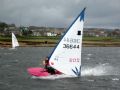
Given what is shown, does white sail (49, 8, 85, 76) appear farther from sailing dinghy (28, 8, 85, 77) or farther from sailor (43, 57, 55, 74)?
sailor (43, 57, 55, 74)

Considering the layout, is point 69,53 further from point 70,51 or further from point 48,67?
point 48,67

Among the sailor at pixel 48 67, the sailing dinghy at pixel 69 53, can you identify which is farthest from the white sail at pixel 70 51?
the sailor at pixel 48 67

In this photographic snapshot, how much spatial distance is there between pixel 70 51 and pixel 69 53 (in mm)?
262

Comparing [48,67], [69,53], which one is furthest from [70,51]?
[48,67]

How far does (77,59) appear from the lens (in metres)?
44.7

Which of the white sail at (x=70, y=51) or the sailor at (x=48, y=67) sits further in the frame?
the sailor at (x=48, y=67)

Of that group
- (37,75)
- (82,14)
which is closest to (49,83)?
(37,75)

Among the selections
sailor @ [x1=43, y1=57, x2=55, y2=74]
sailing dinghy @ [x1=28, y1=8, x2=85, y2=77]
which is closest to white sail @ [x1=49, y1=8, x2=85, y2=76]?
sailing dinghy @ [x1=28, y1=8, x2=85, y2=77]

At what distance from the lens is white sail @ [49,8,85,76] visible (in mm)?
43094

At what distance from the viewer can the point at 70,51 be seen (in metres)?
44.2

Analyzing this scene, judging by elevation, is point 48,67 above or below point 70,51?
below

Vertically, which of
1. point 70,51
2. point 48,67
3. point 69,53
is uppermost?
point 70,51

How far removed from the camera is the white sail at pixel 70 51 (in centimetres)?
4309

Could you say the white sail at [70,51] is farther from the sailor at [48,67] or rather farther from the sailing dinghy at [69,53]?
the sailor at [48,67]
